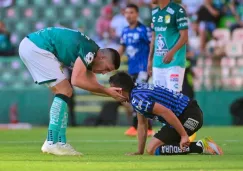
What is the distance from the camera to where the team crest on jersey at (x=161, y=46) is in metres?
13.8

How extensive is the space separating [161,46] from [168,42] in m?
0.15

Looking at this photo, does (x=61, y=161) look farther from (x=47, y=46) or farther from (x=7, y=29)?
(x=7, y=29)

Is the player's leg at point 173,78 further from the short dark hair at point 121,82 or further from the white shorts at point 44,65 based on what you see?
the short dark hair at point 121,82

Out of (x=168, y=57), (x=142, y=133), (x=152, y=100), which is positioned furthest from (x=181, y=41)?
(x=152, y=100)

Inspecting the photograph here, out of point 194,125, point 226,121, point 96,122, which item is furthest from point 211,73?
point 194,125

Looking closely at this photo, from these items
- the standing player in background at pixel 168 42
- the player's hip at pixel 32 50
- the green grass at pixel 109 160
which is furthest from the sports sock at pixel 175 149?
the standing player in background at pixel 168 42

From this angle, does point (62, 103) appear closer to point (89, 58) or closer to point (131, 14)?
point (89, 58)

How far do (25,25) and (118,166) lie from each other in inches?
667

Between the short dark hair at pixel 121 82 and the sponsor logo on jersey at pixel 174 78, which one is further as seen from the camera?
the sponsor logo on jersey at pixel 174 78

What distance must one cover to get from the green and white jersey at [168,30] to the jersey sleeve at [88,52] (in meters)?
3.15

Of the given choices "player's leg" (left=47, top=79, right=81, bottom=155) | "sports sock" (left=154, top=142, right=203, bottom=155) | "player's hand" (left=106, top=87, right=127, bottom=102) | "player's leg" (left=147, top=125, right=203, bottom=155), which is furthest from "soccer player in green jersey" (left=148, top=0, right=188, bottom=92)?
"player's hand" (left=106, top=87, right=127, bottom=102)

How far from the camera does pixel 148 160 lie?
10023 mm

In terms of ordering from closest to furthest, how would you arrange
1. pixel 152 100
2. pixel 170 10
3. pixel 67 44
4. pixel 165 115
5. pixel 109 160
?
pixel 109 160 < pixel 165 115 < pixel 152 100 < pixel 67 44 < pixel 170 10

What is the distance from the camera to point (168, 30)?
13.8 meters
